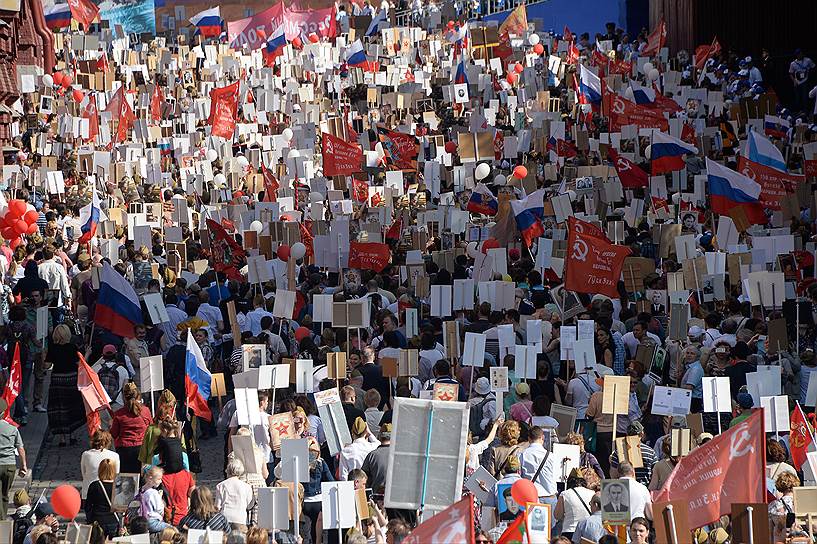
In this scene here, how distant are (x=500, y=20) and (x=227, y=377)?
33244 millimetres

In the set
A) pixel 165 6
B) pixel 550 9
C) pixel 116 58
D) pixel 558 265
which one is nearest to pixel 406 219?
pixel 558 265

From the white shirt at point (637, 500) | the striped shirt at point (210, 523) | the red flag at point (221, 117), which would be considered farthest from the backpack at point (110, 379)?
the red flag at point (221, 117)

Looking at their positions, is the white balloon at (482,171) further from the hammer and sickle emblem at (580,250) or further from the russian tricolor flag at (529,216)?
the hammer and sickle emblem at (580,250)

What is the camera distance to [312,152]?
30.4 meters

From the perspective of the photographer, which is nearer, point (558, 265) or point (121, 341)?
point (121, 341)

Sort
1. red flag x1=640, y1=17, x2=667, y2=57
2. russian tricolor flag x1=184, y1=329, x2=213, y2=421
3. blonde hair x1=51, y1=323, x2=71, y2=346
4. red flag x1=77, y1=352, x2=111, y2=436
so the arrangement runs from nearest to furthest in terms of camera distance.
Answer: red flag x1=77, y1=352, x2=111, y2=436, russian tricolor flag x1=184, y1=329, x2=213, y2=421, blonde hair x1=51, y1=323, x2=71, y2=346, red flag x1=640, y1=17, x2=667, y2=57

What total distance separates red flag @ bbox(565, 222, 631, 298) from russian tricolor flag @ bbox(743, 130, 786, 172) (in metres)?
4.91

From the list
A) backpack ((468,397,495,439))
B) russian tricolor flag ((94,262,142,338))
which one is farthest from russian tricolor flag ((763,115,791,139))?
backpack ((468,397,495,439))

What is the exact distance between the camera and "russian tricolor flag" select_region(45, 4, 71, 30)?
4525cm

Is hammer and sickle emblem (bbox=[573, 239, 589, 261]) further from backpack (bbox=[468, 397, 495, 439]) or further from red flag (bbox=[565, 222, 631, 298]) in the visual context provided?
backpack (bbox=[468, 397, 495, 439])

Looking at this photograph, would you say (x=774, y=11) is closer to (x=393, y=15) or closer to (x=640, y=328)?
(x=393, y=15)

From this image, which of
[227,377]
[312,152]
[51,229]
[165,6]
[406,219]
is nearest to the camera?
[227,377]

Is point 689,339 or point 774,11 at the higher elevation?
point 774,11

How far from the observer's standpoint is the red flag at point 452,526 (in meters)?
8.70
